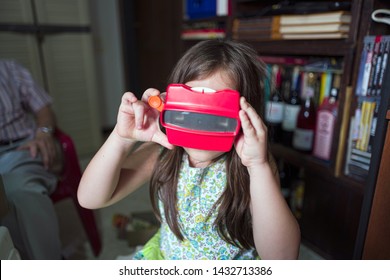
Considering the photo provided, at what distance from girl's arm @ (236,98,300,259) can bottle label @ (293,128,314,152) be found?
2.49 ft

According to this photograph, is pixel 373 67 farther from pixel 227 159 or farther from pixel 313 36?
pixel 227 159

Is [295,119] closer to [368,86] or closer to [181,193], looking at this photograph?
[368,86]

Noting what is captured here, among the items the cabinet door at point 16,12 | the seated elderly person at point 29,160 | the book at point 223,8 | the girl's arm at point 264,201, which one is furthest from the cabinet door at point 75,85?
the girl's arm at point 264,201

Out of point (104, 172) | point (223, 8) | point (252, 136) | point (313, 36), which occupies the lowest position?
point (104, 172)

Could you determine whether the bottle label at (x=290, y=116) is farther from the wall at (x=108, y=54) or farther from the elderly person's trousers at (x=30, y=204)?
the wall at (x=108, y=54)

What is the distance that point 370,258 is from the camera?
2.30ft

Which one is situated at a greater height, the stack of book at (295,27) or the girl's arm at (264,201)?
the stack of book at (295,27)

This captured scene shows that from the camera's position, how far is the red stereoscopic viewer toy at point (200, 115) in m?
0.49

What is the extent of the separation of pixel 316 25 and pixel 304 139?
0.45 meters

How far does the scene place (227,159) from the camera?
2.24ft

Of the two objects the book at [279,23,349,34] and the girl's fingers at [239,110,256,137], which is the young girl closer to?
the girl's fingers at [239,110,256,137]

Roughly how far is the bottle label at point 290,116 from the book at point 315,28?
0.33 metres

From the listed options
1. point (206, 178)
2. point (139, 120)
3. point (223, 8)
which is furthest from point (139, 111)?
point (223, 8)
